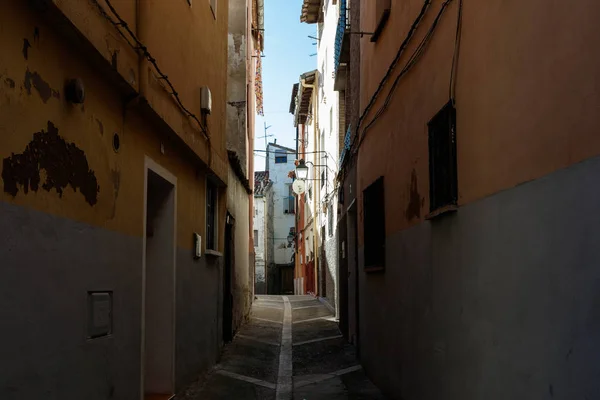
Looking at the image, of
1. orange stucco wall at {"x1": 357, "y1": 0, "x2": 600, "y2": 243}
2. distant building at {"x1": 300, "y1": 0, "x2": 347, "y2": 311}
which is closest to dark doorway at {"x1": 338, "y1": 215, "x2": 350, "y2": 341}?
distant building at {"x1": 300, "y1": 0, "x2": 347, "y2": 311}

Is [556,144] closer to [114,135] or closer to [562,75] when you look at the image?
[562,75]

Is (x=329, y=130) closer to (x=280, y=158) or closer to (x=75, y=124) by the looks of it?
(x=75, y=124)

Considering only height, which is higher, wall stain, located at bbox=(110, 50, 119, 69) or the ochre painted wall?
the ochre painted wall

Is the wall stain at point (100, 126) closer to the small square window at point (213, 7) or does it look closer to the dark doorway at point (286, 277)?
the small square window at point (213, 7)

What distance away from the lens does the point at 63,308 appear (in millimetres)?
3904

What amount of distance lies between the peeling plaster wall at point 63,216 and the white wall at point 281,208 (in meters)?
42.5

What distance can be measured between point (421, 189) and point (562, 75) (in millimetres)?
3023

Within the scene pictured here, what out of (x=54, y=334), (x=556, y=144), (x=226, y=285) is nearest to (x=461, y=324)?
(x=556, y=144)

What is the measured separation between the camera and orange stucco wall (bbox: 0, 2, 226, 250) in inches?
128

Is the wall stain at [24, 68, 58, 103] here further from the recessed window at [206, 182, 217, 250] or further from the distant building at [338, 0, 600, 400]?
the recessed window at [206, 182, 217, 250]

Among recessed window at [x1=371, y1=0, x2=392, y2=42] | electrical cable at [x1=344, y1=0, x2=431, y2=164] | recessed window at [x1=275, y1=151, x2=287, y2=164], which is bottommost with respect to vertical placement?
electrical cable at [x1=344, y1=0, x2=431, y2=164]

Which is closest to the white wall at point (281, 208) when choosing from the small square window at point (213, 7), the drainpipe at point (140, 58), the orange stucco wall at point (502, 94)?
the small square window at point (213, 7)

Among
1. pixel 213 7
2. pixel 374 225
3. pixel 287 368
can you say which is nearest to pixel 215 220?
pixel 287 368

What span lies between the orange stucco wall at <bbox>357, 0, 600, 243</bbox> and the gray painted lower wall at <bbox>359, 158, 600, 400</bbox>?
0.53 feet
